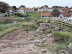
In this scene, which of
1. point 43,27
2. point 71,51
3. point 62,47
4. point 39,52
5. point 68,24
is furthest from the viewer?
point 43,27

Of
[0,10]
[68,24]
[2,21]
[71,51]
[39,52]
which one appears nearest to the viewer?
[71,51]

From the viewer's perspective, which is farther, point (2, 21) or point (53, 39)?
point (2, 21)

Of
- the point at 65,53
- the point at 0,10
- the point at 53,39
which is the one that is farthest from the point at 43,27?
the point at 0,10

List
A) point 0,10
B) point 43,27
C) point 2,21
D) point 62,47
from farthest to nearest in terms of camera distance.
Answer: point 0,10, point 2,21, point 43,27, point 62,47

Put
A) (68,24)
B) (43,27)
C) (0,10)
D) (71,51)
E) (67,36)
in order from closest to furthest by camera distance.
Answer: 1. (71,51)
2. (67,36)
3. (68,24)
4. (43,27)
5. (0,10)

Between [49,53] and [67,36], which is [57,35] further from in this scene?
[49,53]

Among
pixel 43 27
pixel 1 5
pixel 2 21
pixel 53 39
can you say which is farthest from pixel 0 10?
pixel 53 39

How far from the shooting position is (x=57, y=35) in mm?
9727

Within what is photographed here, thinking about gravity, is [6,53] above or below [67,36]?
below

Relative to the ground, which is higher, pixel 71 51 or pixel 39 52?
pixel 71 51

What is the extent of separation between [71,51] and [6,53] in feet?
14.0

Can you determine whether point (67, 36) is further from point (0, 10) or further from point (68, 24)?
point (0, 10)

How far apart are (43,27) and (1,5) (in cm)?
4336

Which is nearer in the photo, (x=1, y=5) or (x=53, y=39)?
(x=53, y=39)
